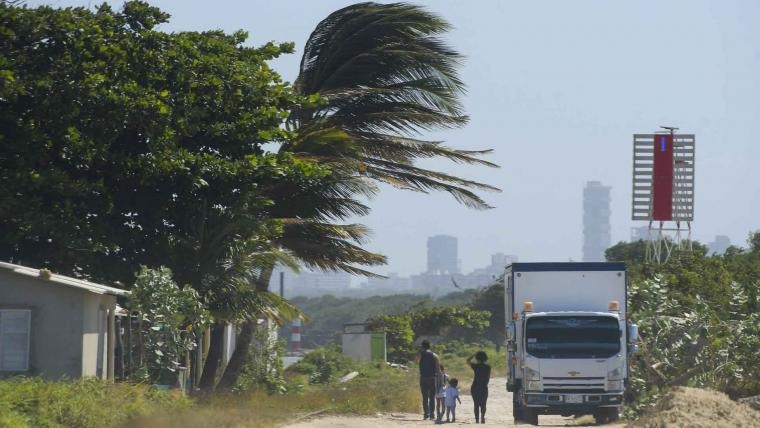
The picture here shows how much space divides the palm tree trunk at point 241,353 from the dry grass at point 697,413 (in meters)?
11.7

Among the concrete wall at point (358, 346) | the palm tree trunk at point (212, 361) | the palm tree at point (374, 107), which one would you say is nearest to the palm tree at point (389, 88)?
the palm tree at point (374, 107)

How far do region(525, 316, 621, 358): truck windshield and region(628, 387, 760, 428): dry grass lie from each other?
2430 mm

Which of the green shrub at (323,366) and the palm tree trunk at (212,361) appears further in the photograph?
the green shrub at (323,366)

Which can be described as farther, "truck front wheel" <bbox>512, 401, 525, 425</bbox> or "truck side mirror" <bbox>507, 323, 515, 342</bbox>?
"truck front wheel" <bbox>512, 401, 525, 425</bbox>

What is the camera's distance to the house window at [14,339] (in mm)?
23094

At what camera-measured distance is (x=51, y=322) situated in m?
23.2

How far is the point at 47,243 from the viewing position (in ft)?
90.4

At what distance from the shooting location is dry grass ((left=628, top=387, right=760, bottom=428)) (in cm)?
2127

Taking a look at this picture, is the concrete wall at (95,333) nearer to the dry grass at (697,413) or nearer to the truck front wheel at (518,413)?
the truck front wheel at (518,413)

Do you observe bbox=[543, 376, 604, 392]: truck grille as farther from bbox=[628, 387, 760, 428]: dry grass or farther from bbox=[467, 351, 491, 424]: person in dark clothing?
bbox=[628, 387, 760, 428]: dry grass

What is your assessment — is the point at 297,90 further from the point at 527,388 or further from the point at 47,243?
the point at 527,388

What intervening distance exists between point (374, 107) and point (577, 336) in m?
10.0

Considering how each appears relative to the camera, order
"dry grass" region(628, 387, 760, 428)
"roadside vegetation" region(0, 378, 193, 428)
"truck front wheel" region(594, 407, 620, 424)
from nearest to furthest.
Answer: "roadside vegetation" region(0, 378, 193, 428) < "dry grass" region(628, 387, 760, 428) < "truck front wheel" region(594, 407, 620, 424)

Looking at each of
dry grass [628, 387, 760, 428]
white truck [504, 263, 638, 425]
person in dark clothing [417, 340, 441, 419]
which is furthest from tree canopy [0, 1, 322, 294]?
dry grass [628, 387, 760, 428]
